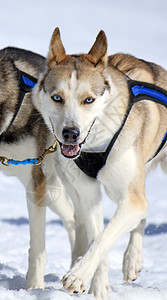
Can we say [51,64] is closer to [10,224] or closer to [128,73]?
[128,73]

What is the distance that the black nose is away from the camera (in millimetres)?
3430

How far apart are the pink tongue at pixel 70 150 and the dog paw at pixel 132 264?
53.6 inches

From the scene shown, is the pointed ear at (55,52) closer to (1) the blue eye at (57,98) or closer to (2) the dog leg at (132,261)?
(1) the blue eye at (57,98)

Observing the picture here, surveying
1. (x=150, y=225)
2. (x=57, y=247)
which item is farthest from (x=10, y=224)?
(x=150, y=225)

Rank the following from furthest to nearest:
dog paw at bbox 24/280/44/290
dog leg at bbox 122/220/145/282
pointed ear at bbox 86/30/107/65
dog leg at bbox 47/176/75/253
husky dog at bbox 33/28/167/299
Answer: dog leg at bbox 47/176/75/253 < dog paw at bbox 24/280/44/290 < dog leg at bbox 122/220/145/282 < pointed ear at bbox 86/30/107/65 < husky dog at bbox 33/28/167/299

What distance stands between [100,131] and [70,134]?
44 centimetres

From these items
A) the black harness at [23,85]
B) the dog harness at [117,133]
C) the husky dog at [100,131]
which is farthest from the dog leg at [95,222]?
the black harness at [23,85]

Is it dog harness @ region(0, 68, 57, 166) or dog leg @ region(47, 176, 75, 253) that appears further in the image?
dog leg @ region(47, 176, 75, 253)

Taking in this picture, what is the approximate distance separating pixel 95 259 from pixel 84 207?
2.41 feet

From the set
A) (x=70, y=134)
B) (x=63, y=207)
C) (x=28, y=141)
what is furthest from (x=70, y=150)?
(x=63, y=207)

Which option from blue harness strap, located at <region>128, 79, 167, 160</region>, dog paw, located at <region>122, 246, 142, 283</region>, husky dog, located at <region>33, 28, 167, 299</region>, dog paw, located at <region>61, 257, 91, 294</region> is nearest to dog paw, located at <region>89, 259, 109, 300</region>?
husky dog, located at <region>33, 28, 167, 299</region>

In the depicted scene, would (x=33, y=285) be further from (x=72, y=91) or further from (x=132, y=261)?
(x=72, y=91)

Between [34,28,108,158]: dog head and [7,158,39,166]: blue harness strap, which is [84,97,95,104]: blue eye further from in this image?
[7,158,39,166]: blue harness strap

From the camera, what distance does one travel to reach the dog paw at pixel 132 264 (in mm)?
4488
